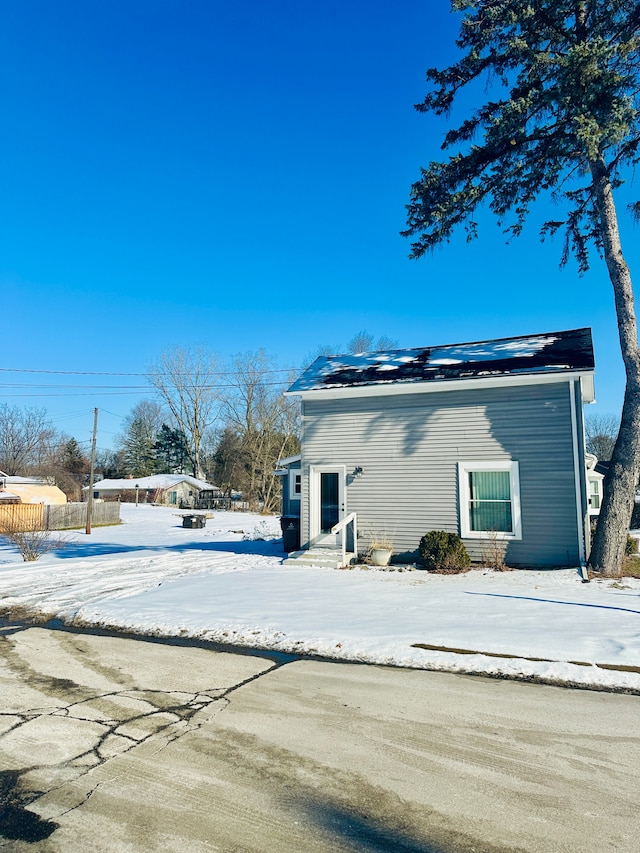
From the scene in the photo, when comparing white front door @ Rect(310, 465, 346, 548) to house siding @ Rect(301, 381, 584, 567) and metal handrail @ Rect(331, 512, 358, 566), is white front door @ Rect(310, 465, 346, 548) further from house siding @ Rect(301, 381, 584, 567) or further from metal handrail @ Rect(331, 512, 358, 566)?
metal handrail @ Rect(331, 512, 358, 566)

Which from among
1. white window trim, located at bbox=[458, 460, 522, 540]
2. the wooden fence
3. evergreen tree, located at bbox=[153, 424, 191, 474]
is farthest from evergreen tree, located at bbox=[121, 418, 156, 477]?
white window trim, located at bbox=[458, 460, 522, 540]

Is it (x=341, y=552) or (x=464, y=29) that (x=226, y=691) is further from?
(x=464, y=29)

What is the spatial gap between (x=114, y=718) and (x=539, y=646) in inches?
168

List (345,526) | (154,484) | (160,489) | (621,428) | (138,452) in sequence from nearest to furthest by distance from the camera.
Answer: (621,428)
(345,526)
(160,489)
(154,484)
(138,452)

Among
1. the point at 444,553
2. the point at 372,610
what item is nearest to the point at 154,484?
the point at 444,553

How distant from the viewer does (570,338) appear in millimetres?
13477

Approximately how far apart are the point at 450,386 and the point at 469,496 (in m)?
2.56

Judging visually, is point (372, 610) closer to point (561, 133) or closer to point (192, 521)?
point (561, 133)

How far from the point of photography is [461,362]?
44.1 ft

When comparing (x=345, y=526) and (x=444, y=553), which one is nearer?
(x=444, y=553)

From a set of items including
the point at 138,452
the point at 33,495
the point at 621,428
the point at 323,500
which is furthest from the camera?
the point at 138,452

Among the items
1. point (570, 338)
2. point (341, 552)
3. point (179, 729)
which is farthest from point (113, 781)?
point (570, 338)

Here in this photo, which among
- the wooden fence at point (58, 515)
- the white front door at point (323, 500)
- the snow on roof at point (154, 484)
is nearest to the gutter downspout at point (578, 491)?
the white front door at point (323, 500)

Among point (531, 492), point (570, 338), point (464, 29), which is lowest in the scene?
point (531, 492)
